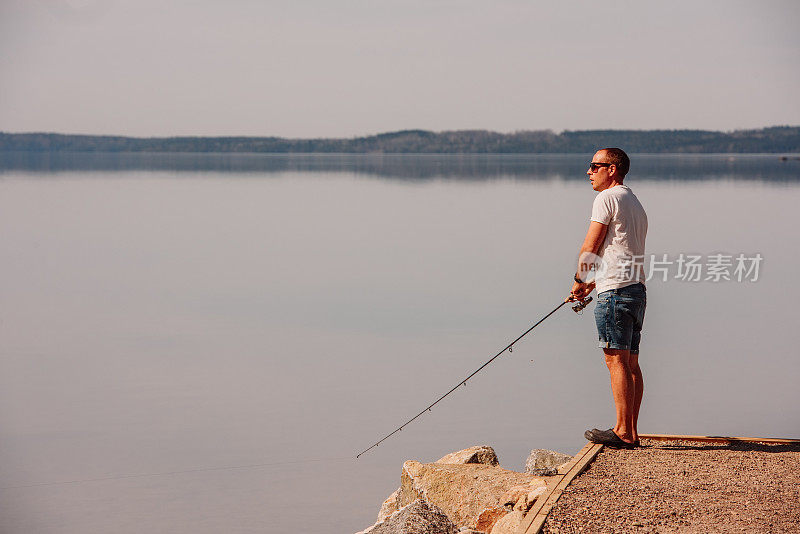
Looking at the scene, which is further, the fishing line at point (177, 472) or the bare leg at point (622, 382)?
the fishing line at point (177, 472)

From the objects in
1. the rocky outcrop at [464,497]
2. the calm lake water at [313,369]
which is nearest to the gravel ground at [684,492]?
the rocky outcrop at [464,497]

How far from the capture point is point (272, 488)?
811cm

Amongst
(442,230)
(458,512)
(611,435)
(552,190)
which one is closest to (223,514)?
(458,512)

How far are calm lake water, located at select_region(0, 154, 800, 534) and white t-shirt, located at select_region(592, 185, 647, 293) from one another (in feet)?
10.2

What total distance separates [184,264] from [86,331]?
7.37 m

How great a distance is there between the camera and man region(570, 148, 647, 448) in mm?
5559

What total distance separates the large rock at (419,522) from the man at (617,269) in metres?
1.39

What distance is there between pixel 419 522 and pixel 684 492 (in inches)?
55.9

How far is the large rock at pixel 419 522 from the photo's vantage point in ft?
16.2

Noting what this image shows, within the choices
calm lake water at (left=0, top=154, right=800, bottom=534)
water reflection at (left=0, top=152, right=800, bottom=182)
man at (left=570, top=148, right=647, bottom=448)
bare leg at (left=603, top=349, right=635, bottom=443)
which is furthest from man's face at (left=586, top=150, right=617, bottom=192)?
water reflection at (left=0, top=152, right=800, bottom=182)

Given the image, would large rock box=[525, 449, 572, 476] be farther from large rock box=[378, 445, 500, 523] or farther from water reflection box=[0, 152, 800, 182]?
water reflection box=[0, 152, 800, 182]

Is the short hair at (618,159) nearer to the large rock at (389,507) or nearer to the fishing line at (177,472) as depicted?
the large rock at (389,507)

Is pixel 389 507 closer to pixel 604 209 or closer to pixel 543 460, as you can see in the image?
pixel 543 460

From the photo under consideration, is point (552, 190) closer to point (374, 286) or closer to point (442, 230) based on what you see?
point (442, 230)
